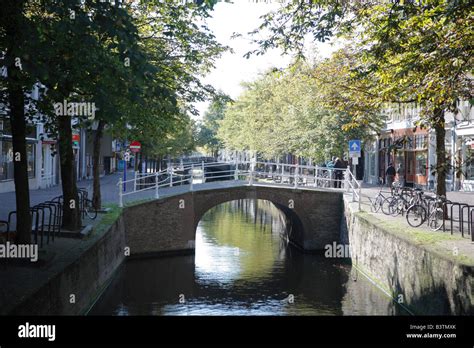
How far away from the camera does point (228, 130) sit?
7225cm

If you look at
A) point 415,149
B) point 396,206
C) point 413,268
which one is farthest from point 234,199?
point 415,149

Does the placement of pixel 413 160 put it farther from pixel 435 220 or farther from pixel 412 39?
pixel 412 39

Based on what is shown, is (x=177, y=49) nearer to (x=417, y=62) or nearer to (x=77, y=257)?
(x=77, y=257)

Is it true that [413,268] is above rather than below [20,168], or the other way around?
below

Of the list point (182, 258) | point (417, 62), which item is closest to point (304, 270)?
point (182, 258)

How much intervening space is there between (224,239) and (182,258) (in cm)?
478

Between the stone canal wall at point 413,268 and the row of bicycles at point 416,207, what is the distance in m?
0.60

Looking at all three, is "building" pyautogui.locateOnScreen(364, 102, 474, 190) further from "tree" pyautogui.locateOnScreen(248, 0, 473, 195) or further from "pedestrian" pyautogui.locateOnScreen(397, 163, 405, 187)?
"tree" pyautogui.locateOnScreen(248, 0, 473, 195)

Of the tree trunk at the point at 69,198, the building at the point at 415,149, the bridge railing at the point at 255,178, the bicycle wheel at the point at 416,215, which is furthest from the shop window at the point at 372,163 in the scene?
the tree trunk at the point at 69,198

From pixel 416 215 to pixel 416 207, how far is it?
0.85ft

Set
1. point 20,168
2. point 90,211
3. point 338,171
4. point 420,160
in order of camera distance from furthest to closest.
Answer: point 420,160
point 338,171
point 90,211
point 20,168

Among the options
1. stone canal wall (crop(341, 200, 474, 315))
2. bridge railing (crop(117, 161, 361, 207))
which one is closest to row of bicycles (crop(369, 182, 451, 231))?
stone canal wall (crop(341, 200, 474, 315))

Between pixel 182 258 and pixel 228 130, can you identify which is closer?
pixel 182 258

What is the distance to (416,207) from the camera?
19672 mm
